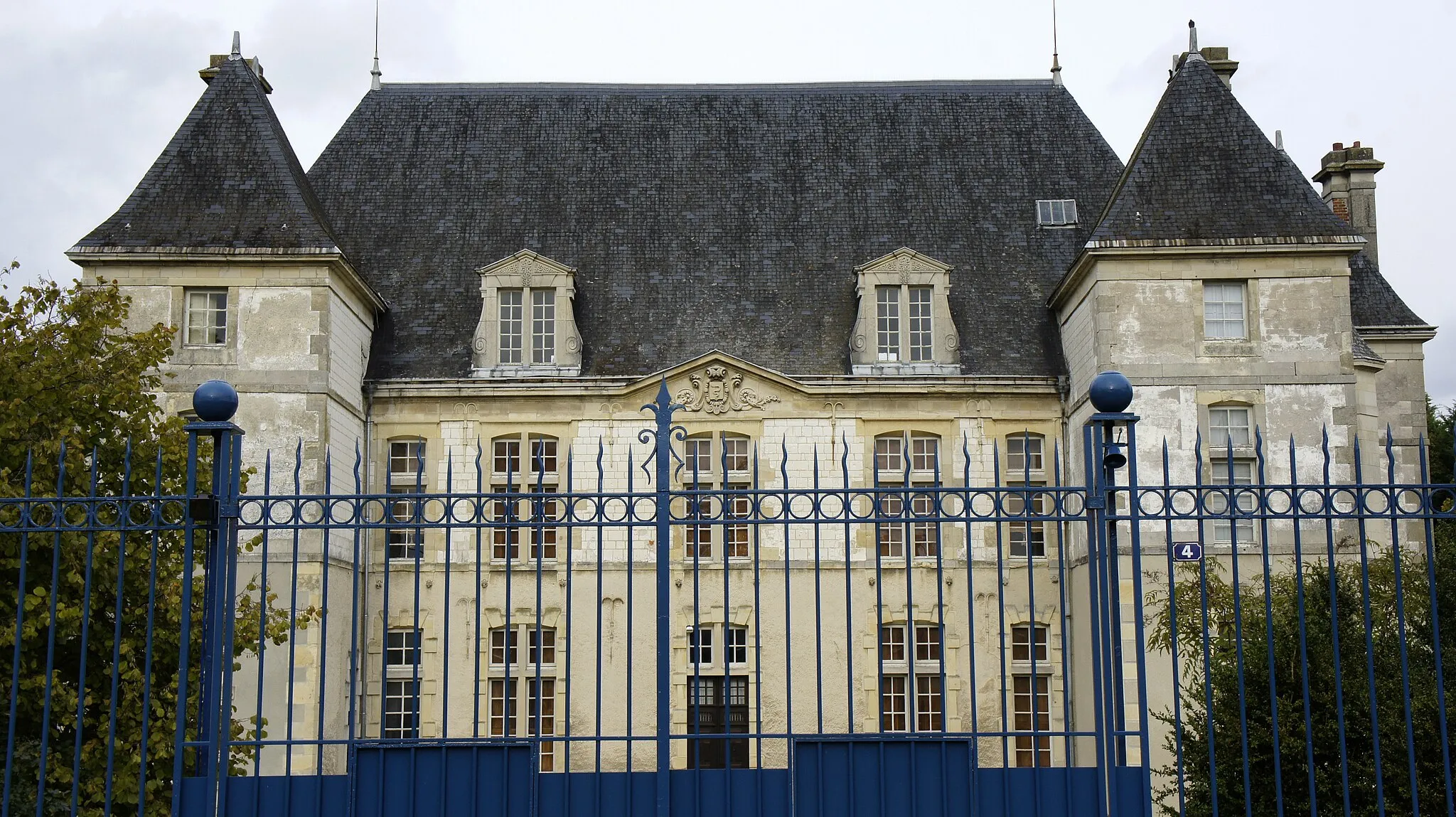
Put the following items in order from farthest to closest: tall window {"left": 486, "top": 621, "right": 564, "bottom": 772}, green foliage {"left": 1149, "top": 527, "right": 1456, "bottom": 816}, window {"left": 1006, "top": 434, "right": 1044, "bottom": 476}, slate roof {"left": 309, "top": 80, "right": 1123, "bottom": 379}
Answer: slate roof {"left": 309, "top": 80, "right": 1123, "bottom": 379}, window {"left": 1006, "top": 434, "right": 1044, "bottom": 476}, tall window {"left": 486, "top": 621, "right": 564, "bottom": 772}, green foliage {"left": 1149, "top": 527, "right": 1456, "bottom": 816}

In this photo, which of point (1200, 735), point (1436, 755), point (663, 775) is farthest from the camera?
point (1200, 735)

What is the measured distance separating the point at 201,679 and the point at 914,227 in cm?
1542

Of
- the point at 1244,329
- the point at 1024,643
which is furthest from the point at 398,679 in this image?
the point at 1244,329

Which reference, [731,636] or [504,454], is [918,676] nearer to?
[731,636]

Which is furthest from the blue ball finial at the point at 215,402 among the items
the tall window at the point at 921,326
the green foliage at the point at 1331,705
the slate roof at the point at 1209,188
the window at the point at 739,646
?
the tall window at the point at 921,326

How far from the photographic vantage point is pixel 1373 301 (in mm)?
19219

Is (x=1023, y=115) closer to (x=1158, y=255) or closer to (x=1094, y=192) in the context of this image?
(x=1094, y=192)

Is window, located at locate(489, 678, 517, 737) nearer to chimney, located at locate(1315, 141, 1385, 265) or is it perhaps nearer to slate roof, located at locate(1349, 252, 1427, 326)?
slate roof, located at locate(1349, 252, 1427, 326)

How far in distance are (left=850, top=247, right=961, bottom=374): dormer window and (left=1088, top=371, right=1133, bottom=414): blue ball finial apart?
12.2 meters

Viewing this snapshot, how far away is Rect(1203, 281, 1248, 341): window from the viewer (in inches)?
659

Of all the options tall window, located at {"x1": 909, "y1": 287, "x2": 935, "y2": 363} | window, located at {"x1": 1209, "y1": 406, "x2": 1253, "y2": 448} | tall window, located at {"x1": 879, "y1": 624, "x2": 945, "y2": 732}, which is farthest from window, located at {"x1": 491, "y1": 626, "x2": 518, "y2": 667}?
window, located at {"x1": 1209, "y1": 406, "x2": 1253, "y2": 448}

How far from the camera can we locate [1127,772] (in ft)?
19.1

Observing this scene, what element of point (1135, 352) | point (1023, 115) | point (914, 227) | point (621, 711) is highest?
point (1023, 115)

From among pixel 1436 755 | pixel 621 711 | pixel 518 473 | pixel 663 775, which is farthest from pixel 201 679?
pixel 518 473
